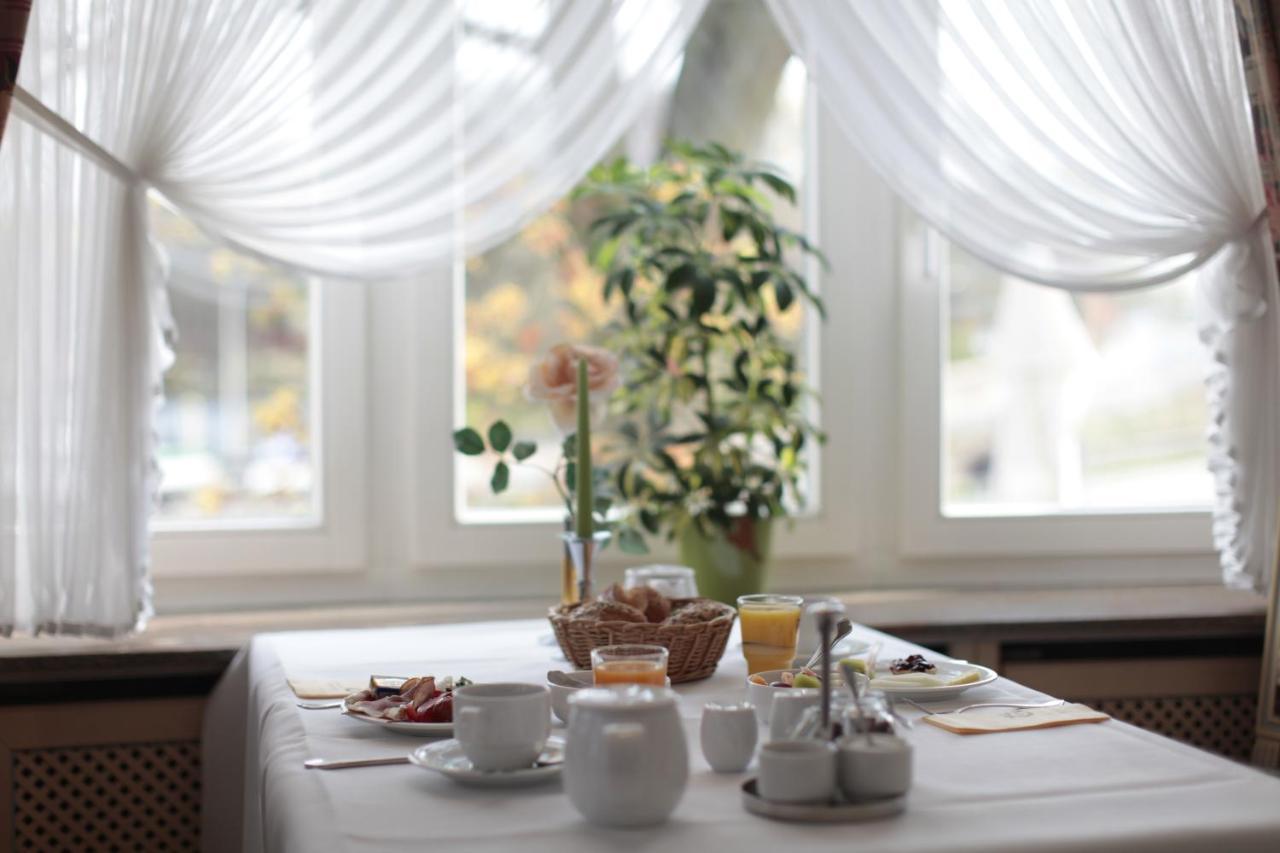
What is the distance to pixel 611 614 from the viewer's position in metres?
1.48

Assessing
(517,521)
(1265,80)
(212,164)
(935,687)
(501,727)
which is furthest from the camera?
(517,521)

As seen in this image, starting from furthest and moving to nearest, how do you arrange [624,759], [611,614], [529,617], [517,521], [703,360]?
[517,521] → [703,360] → [529,617] → [611,614] → [624,759]

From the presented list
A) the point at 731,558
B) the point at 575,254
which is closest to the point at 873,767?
the point at 731,558

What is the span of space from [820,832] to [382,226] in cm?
146

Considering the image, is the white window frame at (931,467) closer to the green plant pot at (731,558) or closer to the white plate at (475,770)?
the green plant pot at (731,558)

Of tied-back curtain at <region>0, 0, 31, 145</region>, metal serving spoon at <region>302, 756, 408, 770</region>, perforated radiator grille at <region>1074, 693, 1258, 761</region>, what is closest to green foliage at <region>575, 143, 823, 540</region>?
perforated radiator grille at <region>1074, 693, 1258, 761</region>

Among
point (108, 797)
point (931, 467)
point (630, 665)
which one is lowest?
point (108, 797)

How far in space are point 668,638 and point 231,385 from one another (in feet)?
4.26

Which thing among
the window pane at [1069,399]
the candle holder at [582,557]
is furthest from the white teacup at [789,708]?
the window pane at [1069,399]

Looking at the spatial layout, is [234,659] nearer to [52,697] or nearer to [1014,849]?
[52,697]

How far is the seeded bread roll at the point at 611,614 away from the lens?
4.83 ft

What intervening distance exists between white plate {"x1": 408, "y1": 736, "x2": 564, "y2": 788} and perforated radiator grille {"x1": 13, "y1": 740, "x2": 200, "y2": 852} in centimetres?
108

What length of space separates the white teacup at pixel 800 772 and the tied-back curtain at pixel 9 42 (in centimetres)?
134

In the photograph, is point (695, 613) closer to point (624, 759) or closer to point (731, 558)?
point (624, 759)
